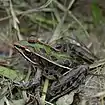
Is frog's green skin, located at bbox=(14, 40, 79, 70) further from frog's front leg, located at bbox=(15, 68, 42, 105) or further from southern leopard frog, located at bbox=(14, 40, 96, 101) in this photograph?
frog's front leg, located at bbox=(15, 68, 42, 105)

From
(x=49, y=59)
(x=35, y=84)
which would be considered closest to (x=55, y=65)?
(x=49, y=59)

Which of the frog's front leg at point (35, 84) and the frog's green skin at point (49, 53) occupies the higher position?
the frog's green skin at point (49, 53)

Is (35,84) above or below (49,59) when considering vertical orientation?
below

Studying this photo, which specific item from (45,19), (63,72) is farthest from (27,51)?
(45,19)

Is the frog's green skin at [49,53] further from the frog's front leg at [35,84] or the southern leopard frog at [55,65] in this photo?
the frog's front leg at [35,84]

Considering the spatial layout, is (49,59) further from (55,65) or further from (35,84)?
(35,84)

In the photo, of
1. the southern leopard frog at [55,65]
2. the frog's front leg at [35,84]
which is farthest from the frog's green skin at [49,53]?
the frog's front leg at [35,84]

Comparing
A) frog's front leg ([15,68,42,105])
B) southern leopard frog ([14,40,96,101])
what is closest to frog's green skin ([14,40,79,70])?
southern leopard frog ([14,40,96,101])

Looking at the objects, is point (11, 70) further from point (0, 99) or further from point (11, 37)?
point (11, 37)

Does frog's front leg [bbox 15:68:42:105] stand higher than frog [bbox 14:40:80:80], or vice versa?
frog [bbox 14:40:80:80]
